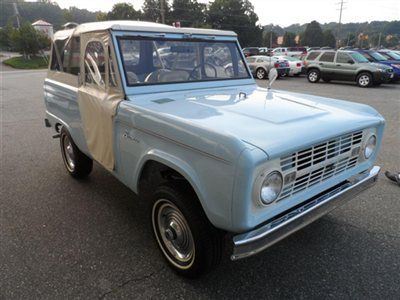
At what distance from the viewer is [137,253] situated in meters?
3.08

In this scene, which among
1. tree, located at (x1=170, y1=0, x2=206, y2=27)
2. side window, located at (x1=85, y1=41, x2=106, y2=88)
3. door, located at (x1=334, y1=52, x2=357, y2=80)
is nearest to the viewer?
side window, located at (x1=85, y1=41, x2=106, y2=88)

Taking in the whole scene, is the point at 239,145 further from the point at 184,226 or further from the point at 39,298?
the point at 39,298

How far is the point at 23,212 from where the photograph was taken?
12.6 feet

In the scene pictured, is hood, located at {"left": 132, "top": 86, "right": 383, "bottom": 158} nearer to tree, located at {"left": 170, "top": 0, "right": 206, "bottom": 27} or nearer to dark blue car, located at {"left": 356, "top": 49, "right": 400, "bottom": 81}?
dark blue car, located at {"left": 356, "top": 49, "right": 400, "bottom": 81}

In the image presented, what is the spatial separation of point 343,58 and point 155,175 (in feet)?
50.2

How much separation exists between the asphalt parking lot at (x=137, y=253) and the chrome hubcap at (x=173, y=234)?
0.53 ft

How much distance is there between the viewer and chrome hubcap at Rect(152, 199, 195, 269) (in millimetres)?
2646

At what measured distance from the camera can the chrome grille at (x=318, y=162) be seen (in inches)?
88.8

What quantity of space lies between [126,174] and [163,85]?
989mm

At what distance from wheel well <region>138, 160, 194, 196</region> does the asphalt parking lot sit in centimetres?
57

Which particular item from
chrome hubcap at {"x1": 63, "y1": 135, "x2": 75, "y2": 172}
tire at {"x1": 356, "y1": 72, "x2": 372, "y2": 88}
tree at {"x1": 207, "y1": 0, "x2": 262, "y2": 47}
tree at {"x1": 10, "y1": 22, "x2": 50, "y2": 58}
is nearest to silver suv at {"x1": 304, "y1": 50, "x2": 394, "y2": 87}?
tire at {"x1": 356, "y1": 72, "x2": 372, "y2": 88}

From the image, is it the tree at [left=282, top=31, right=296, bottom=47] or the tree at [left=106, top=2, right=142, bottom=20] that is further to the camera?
the tree at [left=282, top=31, right=296, bottom=47]

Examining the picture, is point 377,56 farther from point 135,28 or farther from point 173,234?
point 173,234

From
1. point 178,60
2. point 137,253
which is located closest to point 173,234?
point 137,253
